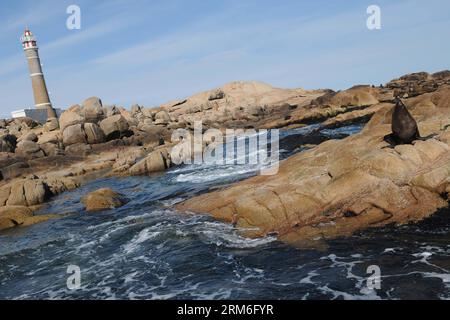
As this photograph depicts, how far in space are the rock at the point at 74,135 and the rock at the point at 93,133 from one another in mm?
440

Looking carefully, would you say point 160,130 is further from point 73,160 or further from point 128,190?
point 128,190

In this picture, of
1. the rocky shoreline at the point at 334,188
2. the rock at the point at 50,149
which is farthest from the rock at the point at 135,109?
the rocky shoreline at the point at 334,188

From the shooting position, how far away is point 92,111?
55062 millimetres

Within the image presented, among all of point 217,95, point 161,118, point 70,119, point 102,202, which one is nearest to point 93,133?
point 70,119

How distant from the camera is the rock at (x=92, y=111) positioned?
54.2 metres

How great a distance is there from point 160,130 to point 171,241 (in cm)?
4093

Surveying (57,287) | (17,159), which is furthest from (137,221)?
(17,159)

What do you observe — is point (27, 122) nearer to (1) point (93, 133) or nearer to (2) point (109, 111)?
(2) point (109, 111)

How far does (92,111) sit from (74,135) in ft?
23.1

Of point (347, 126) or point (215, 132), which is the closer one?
point (347, 126)

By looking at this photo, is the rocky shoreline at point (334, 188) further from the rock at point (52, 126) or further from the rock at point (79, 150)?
the rock at point (52, 126)
